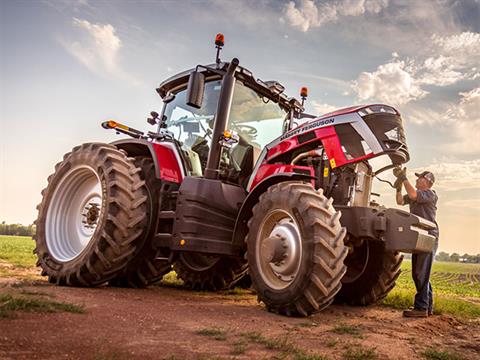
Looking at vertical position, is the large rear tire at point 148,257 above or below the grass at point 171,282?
above

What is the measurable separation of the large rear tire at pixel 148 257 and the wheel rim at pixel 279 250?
1737 millimetres

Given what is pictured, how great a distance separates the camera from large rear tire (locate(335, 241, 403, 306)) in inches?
240

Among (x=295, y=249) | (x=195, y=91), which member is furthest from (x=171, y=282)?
(x=295, y=249)

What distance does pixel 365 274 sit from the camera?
20.5 feet

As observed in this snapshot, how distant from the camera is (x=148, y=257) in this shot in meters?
6.39

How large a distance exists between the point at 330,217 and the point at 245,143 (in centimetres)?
230

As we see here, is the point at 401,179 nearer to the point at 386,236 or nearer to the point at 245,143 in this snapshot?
the point at 386,236

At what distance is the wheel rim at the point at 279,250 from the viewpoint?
188 inches

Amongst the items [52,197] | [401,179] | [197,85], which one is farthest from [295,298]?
[52,197]

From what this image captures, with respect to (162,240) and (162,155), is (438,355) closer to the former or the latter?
(162,240)

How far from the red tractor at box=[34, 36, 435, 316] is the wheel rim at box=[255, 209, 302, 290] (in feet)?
0.04

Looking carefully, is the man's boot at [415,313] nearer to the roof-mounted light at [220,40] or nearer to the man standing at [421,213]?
the man standing at [421,213]

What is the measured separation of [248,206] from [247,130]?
4.80ft

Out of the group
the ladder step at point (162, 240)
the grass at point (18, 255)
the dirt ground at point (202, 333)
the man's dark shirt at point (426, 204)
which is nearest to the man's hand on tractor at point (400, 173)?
the man's dark shirt at point (426, 204)
